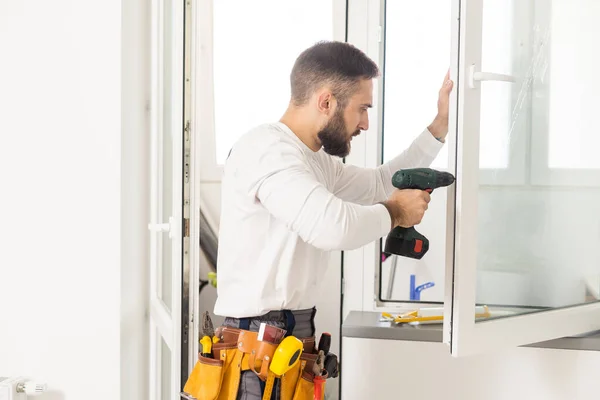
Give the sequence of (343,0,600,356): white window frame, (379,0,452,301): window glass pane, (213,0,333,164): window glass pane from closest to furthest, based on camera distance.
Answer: (343,0,600,356): white window frame
(379,0,452,301): window glass pane
(213,0,333,164): window glass pane

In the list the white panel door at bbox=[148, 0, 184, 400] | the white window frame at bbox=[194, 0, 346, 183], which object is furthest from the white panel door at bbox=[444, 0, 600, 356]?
the white window frame at bbox=[194, 0, 346, 183]

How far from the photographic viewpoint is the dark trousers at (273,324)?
1572 millimetres

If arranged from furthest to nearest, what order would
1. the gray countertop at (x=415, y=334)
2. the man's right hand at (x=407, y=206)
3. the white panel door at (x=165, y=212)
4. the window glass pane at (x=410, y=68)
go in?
the window glass pane at (x=410, y=68)
the white panel door at (x=165, y=212)
the gray countertop at (x=415, y=334)
the man's right hand at (x=407, y=206)

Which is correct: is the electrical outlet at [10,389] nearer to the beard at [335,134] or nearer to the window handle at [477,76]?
the beard at [335,134]

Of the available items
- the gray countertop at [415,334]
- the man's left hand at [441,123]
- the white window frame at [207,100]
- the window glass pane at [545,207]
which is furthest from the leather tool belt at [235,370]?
the white window frame at [207,100]

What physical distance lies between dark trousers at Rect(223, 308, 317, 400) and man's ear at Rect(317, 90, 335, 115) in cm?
52

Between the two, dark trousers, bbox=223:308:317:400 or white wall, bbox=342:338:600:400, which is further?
white wall, bbox=342:338:600:400

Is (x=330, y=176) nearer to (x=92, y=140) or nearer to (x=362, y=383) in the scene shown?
(x=362, y=383)

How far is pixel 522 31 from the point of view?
5.37 ft

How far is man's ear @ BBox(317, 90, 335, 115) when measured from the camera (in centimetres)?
166

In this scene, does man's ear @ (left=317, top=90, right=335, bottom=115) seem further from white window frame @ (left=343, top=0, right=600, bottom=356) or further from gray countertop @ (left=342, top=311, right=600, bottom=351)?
gray countertop @ (left=342, top=311, right=600, bottom=351)

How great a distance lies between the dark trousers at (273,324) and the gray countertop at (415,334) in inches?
8.1

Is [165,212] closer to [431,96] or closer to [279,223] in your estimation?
[279,223]

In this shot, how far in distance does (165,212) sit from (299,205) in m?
0.97
